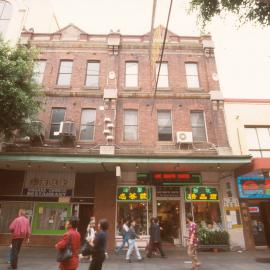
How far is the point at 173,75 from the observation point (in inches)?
705

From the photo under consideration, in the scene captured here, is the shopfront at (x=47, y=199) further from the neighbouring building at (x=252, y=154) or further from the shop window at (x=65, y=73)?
the neighbouring building at (x=252, y=154)

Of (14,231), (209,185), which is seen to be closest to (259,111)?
(209,185)

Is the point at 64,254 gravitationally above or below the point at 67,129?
below

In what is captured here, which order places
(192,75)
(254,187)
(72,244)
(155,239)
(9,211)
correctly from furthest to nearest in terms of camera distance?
(192,75), (254,187), (9,211), (155,239), (72,244)

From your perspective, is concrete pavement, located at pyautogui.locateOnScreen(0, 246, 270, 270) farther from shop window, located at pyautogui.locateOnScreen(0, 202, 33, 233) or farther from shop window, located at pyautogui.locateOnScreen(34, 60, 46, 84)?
shop window, located at pyautogui.locateOnScreen(34, 60, 46, 84)

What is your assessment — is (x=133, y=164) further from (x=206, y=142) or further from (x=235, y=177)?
(x=235, y=177)

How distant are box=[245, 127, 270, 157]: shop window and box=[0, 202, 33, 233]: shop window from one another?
46.2 ft

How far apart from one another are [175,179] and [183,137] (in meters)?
2.62

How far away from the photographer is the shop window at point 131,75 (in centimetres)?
1773

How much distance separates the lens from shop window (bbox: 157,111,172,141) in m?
16.1

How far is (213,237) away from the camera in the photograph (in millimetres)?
13312

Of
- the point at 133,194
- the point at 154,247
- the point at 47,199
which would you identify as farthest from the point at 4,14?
the point at 154,247

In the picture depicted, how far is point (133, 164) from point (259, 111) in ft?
30.5

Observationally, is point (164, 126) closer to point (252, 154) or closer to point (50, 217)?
point (252, 154)
